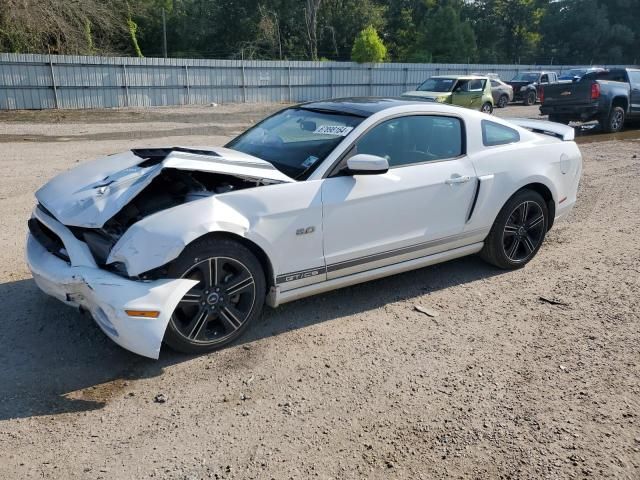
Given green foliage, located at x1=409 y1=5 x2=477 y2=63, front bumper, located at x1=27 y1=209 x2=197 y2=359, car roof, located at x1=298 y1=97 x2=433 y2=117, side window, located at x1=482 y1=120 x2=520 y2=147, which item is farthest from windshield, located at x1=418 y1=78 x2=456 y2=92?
green foliage, located at x1=409 y1=5 x2=477 y2=63

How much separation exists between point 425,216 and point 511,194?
1.06 meters

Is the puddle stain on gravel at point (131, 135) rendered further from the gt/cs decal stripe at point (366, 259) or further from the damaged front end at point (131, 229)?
the gt/cs decal stripe at point (366, 259)

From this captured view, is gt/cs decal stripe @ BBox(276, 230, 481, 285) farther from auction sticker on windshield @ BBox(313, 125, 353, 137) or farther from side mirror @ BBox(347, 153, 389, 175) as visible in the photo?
auction sticker on windshield @ BBox(313, 125, 353, 137)

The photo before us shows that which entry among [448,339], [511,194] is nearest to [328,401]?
[448,339]

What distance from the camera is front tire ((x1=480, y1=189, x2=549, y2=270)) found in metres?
5.08

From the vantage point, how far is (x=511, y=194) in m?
5.03

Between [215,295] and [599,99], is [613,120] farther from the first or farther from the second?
[215,295]

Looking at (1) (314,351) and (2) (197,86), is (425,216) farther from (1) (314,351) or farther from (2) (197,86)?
(2) (197,86)

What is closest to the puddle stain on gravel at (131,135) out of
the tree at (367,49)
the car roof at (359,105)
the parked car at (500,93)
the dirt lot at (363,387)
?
the dirt lot at (363,387)

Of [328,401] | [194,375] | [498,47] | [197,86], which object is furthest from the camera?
[498,47]

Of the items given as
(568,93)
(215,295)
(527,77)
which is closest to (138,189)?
(215,295)

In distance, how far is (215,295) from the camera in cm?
363

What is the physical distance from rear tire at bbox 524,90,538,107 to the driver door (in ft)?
84.9

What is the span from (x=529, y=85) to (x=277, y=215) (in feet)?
91.6
